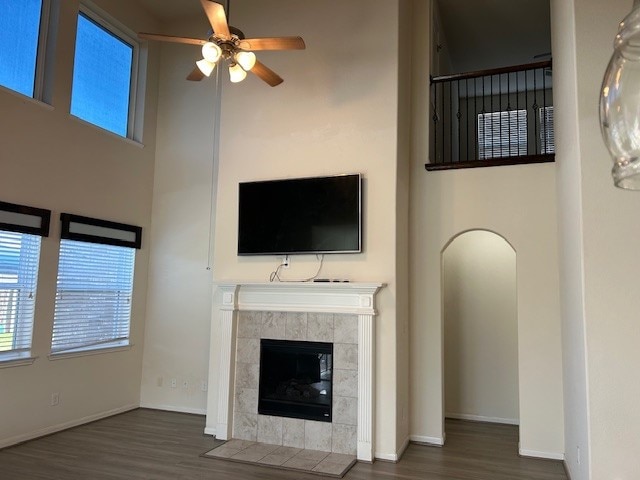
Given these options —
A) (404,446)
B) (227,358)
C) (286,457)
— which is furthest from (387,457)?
(227,358)

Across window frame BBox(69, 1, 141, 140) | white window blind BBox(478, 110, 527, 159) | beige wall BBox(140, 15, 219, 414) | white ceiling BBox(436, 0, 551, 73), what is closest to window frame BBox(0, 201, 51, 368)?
window frame BBox(69, 1, 141, 140)

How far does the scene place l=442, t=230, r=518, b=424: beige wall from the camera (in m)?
5.93

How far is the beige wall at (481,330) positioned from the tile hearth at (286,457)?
229 centimetres

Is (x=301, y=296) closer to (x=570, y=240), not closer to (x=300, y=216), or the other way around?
(x=300, y=216)

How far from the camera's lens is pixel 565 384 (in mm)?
4328

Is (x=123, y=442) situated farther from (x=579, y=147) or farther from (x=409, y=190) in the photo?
(x=579, y=147)

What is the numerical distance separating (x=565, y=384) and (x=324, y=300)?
7.61ft

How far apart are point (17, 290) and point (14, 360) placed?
26.1 inches

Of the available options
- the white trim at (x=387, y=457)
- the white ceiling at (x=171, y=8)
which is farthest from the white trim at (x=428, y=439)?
the white ceiling at (x=171, y=8)

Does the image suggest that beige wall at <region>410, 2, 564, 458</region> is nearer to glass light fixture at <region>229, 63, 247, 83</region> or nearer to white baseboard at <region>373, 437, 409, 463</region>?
white baseboard at <region>373, 437, 409, 463</region>

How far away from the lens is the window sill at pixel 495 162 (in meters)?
4.90

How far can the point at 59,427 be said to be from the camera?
502 cm

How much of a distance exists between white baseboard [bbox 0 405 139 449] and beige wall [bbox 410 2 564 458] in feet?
11.5

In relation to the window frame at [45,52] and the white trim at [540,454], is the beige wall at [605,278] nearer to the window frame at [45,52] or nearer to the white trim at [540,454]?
the white trim at [540,454]
